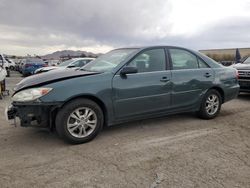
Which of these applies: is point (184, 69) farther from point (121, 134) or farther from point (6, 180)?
point (6, 180)

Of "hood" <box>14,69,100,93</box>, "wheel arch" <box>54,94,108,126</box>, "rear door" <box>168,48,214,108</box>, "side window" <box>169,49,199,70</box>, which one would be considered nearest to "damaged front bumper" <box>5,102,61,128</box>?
"wheel arch" <box>54,94,108,126</box>

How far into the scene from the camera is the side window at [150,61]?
16.5ft

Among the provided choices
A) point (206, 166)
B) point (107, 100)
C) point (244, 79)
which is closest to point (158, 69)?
point (107, 100)

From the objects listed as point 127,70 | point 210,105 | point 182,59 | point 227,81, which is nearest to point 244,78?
point 227,81

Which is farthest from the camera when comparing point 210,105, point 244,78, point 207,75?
point 244,78

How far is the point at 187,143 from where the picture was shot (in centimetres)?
445

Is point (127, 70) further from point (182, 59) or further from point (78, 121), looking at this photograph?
point (182, 59)

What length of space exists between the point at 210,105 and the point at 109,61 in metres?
2.39

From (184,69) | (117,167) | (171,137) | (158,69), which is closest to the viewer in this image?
(117,167)

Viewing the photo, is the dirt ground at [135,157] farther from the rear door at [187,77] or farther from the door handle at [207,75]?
the door handle at [207,75]

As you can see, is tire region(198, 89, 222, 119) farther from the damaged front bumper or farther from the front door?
the damaged front bumper

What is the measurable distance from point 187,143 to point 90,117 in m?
1.60

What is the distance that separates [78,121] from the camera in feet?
14.4

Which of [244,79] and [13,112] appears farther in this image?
[244,79]
